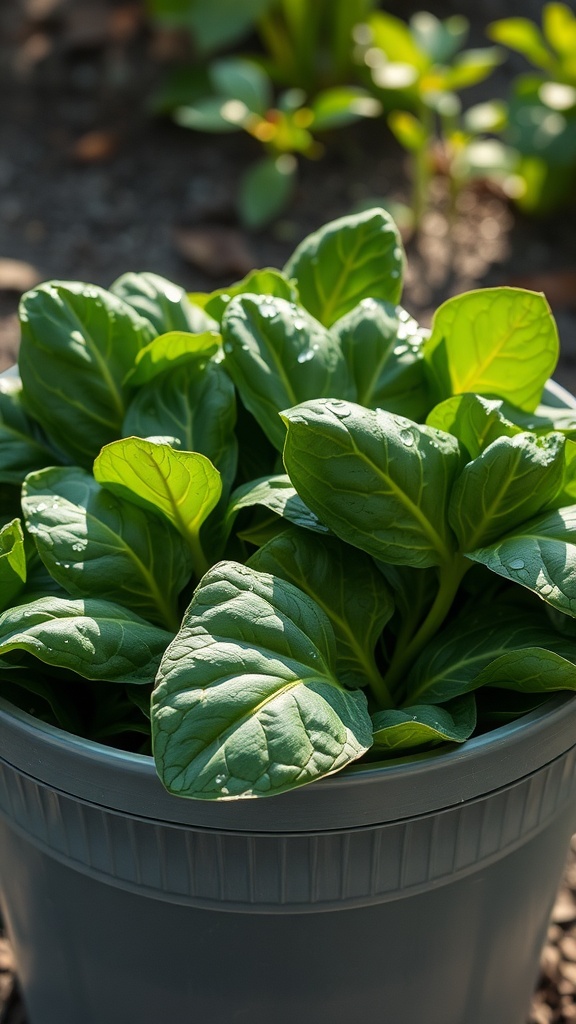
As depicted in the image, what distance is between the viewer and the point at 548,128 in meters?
2.82

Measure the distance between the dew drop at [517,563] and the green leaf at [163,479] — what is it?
0.25 m

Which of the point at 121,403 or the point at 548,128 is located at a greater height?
the point at 121,403

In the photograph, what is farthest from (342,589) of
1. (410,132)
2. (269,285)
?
(410,132)

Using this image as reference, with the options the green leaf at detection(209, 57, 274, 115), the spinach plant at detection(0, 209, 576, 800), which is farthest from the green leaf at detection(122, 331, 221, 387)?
the green leaf at detection(209, 57, 274, 115)

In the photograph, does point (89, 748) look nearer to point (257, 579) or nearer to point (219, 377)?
point (257, 579)

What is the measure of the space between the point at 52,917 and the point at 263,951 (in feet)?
0.72

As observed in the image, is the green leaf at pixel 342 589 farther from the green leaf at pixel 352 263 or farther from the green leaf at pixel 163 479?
the green leaf at pixel 352 263

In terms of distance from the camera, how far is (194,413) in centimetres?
110

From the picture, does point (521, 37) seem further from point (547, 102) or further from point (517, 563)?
point (517, 563)

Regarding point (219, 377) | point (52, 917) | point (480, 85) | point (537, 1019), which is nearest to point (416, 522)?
point (219, 377)

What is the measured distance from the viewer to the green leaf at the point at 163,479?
3.04 ft

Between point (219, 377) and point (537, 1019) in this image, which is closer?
point (219, 377)

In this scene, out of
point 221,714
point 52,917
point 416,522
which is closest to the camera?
point 221,714

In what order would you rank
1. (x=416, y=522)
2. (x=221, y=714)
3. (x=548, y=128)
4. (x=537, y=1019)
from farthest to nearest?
1. (x=548, y=128)
2. (x=537, y=1019)
3. (x=416, y=522)
4. (x=221, y=714)
